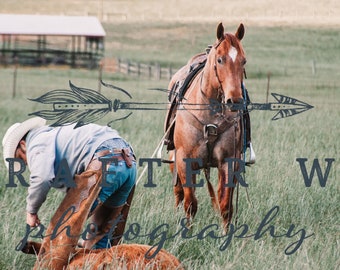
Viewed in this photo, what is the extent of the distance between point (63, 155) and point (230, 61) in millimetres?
1494

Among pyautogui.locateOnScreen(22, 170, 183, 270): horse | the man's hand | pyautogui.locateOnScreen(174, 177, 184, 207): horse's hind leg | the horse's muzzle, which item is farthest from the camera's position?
pyautogui.locateOnScreen(174, 177, 184, 207): horse's hind leg

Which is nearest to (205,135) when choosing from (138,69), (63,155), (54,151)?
(63,155)

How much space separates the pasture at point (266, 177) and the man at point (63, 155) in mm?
411

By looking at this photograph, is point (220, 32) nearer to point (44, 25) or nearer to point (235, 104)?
point (235, 104)

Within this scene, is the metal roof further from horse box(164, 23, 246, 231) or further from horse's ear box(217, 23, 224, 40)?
horse's ear box(217, 23, 224, 40)

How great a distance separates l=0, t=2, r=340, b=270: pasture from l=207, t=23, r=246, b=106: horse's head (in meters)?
1.02

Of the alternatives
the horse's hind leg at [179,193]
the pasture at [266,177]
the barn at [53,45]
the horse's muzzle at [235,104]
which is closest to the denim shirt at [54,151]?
the pasture at [266,177]

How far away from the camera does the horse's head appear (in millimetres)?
5930

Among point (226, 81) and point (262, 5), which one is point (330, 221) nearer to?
point (226, 81)

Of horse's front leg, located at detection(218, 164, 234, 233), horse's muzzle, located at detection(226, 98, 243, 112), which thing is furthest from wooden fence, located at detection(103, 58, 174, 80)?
horse's muzzle, located at detection(226, 98, 243, 112)

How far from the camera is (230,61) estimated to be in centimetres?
606

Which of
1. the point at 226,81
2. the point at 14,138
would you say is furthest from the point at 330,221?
the point at 14,138

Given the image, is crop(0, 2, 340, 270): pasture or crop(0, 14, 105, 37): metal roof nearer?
crop(0, 2, 340, 270): pasture

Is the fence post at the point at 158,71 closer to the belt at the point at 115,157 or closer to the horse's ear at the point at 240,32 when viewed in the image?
the horse's ear at the point at 240,32
